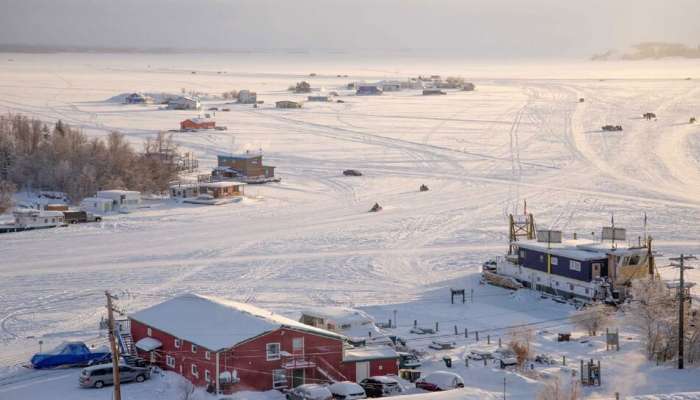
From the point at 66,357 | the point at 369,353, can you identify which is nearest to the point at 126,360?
the point at 66,357

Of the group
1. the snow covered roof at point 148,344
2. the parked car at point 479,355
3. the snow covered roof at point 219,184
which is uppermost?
the snow covered roof at point 219,184

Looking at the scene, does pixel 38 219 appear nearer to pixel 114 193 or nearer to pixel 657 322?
pixel 114 193

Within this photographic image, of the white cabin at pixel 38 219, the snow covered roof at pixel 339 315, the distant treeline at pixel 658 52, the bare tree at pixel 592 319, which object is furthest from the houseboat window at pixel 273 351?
the distant treeline at pixel 658 52

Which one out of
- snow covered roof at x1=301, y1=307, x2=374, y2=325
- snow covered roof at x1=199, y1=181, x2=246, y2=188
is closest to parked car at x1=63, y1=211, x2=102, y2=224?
snow covered roof at x1=199, y1=181, x2=246, y2=188

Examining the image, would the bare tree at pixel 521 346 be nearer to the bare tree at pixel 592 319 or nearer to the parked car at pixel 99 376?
the bare tree at pixel 592 319

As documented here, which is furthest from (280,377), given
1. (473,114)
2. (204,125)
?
(473,114)

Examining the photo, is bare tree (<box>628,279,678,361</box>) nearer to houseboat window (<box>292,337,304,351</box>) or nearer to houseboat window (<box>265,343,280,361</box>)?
houseboat window (<box>292,337,304,351</box>)

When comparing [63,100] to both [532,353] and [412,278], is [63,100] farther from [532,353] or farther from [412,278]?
[532,353]
